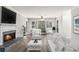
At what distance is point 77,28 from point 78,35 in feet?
1.08

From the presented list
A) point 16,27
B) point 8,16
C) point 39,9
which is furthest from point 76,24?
point 8,16

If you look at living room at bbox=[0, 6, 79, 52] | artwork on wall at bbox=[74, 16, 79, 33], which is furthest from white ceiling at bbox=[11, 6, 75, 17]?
artwork on wall at bbox=[74, 16, 79, 33]

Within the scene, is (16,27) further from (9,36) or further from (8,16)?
(8,16)

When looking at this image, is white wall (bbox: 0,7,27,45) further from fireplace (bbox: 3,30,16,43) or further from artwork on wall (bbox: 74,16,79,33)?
artwork on wall (bbox: 74,16,79,33)

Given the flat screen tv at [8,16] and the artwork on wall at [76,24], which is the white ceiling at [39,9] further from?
the artwork on wall at [76,24]

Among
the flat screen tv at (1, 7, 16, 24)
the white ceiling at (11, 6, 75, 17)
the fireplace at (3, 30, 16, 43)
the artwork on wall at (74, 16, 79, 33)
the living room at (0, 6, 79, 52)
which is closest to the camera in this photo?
the white ceiling at (11, 6, 75, 17)

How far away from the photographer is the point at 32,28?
14.7 feet

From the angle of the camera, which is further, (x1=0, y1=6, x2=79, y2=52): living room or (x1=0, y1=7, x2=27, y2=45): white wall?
(x1=0, y1=7, x2=27, y2=45): white wall

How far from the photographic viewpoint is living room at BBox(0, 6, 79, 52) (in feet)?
8.88
